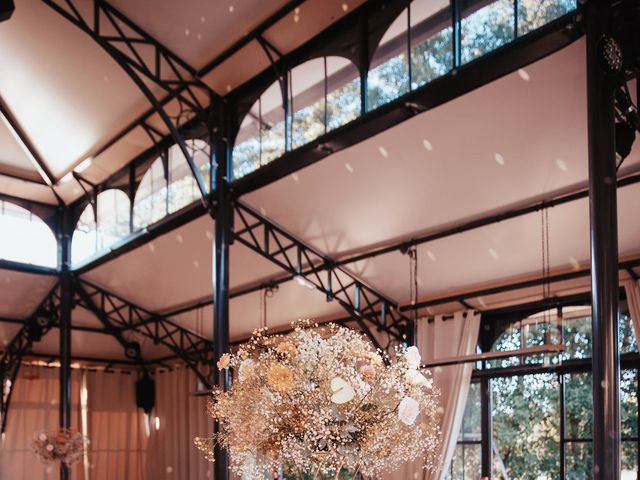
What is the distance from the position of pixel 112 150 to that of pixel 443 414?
568 cm

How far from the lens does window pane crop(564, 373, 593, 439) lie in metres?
9.05

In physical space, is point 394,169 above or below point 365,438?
above

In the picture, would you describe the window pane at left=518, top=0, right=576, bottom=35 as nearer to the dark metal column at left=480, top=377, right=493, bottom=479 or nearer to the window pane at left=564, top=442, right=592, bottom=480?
the window pane at left=564, top=442, right=592, bottom=480

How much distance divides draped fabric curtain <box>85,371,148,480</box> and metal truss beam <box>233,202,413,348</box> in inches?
283

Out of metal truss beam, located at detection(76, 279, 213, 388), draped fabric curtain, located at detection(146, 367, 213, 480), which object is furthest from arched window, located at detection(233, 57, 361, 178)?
draped fabric curtain, located at detection(146, 367, 213, 480)

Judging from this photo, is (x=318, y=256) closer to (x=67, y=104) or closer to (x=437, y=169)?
(x=437, y=169)

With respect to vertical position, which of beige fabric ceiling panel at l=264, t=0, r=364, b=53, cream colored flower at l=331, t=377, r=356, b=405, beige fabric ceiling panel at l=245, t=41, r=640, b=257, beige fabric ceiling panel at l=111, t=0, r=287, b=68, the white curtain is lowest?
cream colored flower at l=331, t=377, r=356, b=405

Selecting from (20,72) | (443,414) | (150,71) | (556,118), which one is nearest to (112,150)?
(20,72)

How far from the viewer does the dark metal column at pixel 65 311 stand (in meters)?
12.8

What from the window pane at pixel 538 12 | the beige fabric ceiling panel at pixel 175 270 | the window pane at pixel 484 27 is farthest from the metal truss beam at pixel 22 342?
the window pane at pixel 538 12

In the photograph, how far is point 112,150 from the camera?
11.0m

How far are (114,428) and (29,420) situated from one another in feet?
5.75

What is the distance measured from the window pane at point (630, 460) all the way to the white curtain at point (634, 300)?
48.6 inches

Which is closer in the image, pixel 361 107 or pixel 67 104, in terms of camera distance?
pixel 361 107
